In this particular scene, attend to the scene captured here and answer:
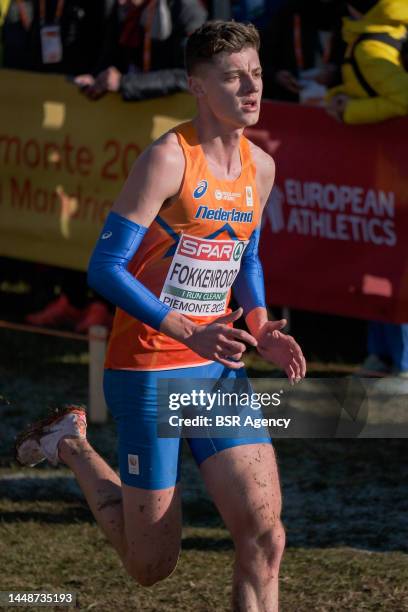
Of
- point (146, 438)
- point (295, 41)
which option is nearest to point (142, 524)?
point (146, 438)

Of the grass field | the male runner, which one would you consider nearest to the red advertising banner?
the grass field

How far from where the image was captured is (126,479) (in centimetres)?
519

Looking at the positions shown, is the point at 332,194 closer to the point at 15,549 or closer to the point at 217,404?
the point at 15,549

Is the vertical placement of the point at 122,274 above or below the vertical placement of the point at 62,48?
below

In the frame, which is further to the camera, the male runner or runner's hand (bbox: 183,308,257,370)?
the male runner

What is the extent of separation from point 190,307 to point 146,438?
0.50 metres

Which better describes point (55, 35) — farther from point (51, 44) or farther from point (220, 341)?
point (220, 341)

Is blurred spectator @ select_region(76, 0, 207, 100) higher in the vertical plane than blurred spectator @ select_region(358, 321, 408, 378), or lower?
higher

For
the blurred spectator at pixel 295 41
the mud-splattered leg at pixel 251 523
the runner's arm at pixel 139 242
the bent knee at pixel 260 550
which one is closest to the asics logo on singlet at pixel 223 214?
the runner's arm at pixel 139 242

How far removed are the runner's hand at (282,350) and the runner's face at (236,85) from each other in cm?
73

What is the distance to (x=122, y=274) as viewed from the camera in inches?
193

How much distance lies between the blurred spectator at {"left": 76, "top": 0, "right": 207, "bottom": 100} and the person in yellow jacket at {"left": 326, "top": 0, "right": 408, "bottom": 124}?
1.32 m

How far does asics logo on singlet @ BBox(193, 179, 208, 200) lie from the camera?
16.5ft

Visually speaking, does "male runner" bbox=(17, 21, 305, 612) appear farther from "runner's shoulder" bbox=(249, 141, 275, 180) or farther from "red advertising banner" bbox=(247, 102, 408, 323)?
"red advertising banner" bbox=(247, 102, 408, 323)
